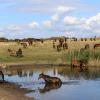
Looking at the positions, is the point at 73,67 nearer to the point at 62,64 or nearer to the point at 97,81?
the point at 62,64

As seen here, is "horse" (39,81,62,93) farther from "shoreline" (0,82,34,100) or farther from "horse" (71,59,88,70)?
"horse" (71,59,88,70)

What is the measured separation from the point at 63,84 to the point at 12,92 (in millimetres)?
6331

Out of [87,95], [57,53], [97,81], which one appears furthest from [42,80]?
[57,53]

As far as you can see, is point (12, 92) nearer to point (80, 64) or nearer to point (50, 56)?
point (80, 64)

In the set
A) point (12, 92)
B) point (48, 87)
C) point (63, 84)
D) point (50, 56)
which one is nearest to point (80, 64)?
point (50, 56)

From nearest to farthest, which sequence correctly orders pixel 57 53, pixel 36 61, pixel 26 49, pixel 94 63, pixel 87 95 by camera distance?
pixel 87 95 < pixel 94 63 < pixel 36 61 < pixel 57 53 < pixel 26 49

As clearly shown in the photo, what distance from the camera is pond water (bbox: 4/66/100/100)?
2622 cm

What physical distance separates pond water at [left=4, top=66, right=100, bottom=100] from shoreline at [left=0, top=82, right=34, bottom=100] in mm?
650

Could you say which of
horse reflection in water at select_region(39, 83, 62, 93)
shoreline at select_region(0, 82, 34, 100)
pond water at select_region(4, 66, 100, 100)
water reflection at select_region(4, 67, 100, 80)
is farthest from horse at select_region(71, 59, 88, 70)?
shoreline at select_region(0, 82, 34, 100)

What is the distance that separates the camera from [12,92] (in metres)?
26.7

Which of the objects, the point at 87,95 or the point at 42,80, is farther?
the point at 42,80

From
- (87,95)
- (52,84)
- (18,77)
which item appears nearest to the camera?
(87,95)

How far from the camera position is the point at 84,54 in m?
48.4

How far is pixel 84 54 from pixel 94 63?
2.77 metres
